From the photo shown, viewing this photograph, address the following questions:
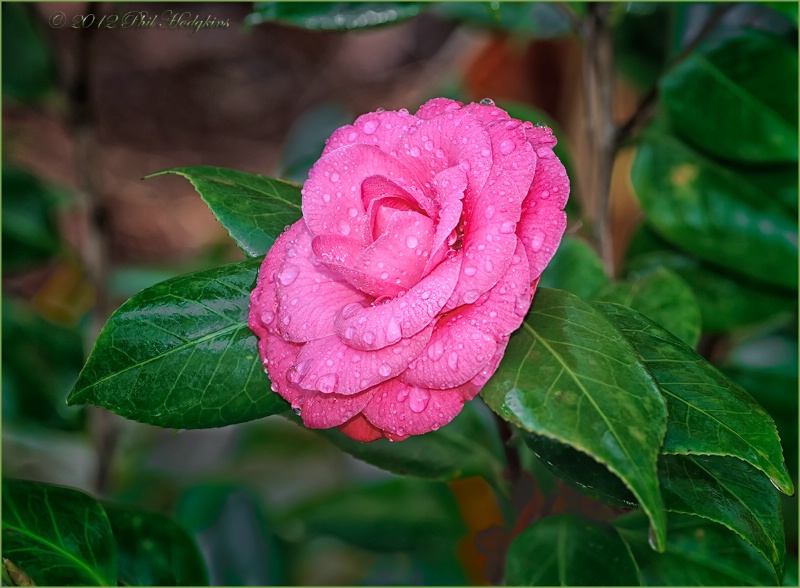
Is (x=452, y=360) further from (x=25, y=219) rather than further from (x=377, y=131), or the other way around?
(x=25, y=219)

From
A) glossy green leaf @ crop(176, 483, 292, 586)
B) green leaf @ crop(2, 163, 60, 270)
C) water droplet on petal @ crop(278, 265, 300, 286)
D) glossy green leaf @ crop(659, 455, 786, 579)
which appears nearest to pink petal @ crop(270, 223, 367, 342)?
water droplet on petal @ crop(278, 265, 300, 286)

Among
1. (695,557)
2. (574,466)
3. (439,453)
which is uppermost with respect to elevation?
(574,466)

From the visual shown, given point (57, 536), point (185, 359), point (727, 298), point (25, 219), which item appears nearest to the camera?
point (185, 359)

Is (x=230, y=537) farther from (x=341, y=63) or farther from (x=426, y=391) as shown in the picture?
(x=341, y=63)

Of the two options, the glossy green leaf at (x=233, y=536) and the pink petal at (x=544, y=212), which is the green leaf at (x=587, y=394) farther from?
the glossy green leaf at (x=233, y=536)

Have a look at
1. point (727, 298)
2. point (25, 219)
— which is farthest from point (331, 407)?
point (25, 219)

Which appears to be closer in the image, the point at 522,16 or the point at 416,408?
the point at 416,408

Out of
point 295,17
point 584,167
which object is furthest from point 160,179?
point 295,17
